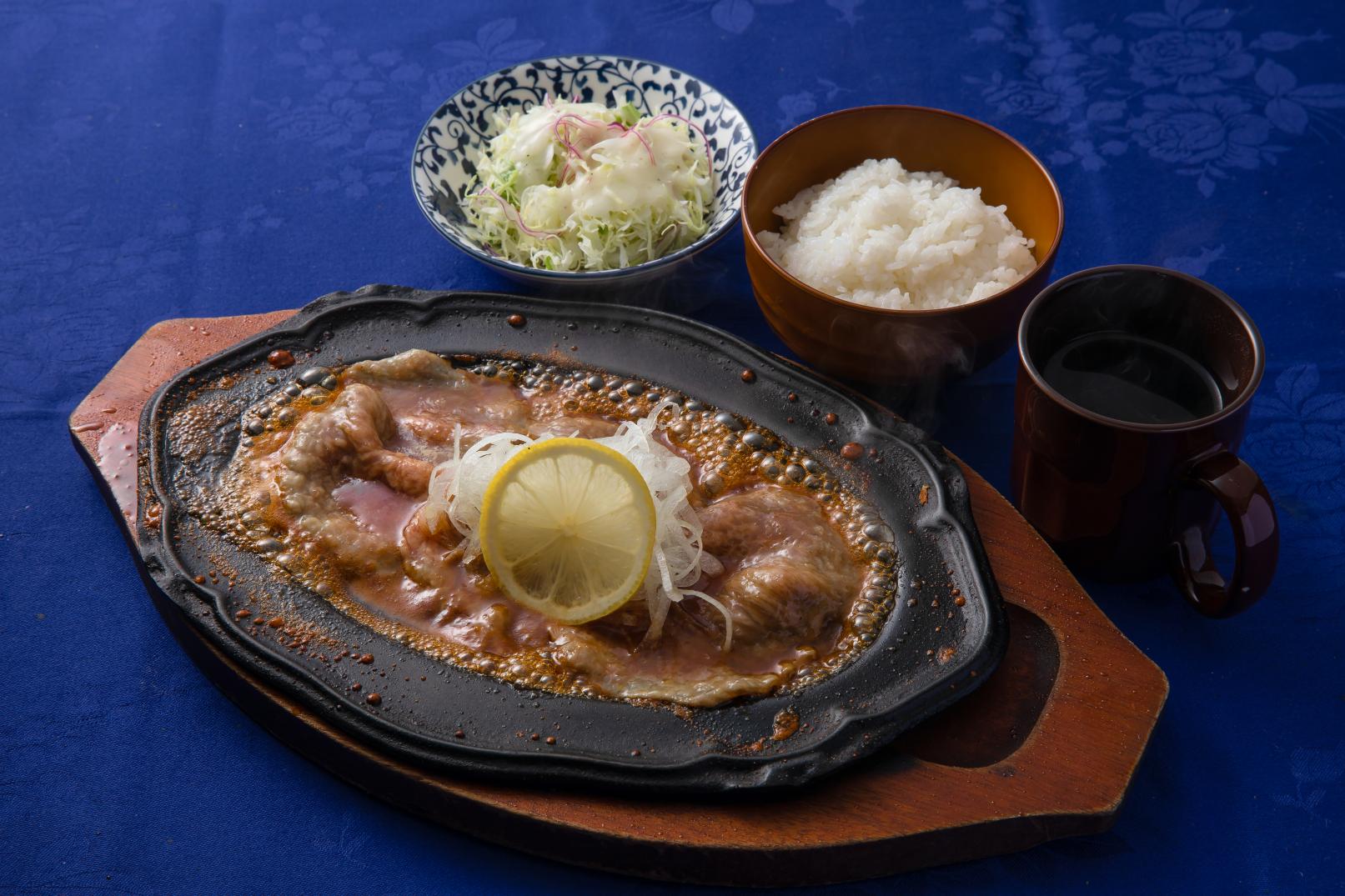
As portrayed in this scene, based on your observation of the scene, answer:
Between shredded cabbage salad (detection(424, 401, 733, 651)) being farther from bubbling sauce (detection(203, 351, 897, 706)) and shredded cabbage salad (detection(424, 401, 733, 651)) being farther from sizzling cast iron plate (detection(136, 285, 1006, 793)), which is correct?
sizzling cast iron plate (detection(136, 285, 1006, 793))

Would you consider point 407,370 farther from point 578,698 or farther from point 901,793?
point 901,793

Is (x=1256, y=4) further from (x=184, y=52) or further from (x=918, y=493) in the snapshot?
(x=184, y=52)

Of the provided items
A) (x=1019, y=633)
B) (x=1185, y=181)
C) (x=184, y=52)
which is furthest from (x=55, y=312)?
(x=1185, y=181)

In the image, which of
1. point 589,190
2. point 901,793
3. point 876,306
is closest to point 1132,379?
point 876,306

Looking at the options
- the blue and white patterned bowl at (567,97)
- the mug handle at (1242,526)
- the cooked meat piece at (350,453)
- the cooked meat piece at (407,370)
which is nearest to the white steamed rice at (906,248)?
the blue and white patterned bowl at (567,97)

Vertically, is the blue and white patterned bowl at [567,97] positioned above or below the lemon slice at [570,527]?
above

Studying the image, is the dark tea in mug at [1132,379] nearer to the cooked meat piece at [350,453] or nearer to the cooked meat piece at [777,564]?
the cooked meat piece at [777,564]
